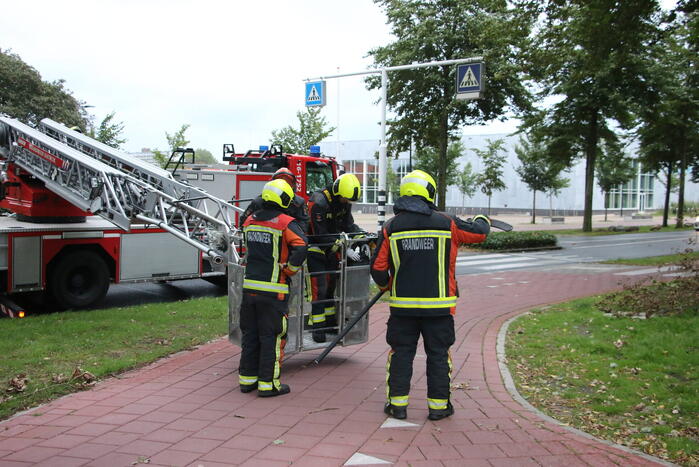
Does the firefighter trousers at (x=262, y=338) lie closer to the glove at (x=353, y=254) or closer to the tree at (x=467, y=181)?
the glove at (x=353, y=254)

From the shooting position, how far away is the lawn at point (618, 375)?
175 inches

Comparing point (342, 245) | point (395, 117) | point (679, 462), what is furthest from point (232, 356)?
point (395, 117)

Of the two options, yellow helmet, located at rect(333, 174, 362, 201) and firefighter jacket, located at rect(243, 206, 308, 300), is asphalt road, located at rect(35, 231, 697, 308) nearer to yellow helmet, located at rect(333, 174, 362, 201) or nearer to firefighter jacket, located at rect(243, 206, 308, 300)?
yellow helmet, located at rect(333, 174, 362, 201)

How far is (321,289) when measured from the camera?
6.10 metres

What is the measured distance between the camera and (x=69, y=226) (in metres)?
9.62

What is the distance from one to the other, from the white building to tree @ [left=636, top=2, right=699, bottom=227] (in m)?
20.7

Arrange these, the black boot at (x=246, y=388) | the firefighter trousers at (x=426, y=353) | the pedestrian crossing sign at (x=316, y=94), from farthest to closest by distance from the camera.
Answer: the pedestrian crossing sign at (x=316, y=94)
the black boot at (x=246, y=388)
the firefighter trousers at (x=426, y=353)

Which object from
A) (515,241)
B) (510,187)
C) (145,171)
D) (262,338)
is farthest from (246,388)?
(510,187)

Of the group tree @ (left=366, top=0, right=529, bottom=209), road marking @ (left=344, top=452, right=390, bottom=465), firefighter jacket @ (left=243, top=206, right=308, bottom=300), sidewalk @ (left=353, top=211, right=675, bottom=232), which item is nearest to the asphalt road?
tree @ (left=366, top=0, right=529, bottom=209)

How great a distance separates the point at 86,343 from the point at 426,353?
4279 millimetres

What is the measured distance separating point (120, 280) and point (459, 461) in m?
7.81

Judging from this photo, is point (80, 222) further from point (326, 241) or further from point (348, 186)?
point (348, 186)

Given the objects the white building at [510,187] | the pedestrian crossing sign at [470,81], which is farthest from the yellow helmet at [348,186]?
the white building at [510,187]

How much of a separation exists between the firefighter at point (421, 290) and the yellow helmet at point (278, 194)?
3.49 ft
